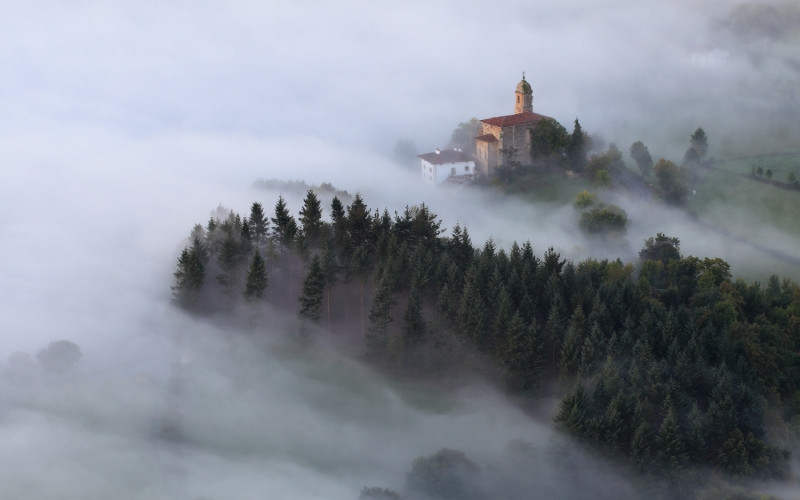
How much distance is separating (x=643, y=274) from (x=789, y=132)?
2970 inches

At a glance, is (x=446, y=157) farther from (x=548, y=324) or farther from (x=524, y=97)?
(x=548, y=324)

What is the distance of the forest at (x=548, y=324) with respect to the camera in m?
49.9

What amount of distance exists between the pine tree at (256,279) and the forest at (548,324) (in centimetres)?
11

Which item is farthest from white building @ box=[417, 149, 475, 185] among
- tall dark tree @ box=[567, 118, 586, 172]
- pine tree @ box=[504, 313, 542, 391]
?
pine tree @ box=[504, 313, 542, 391]

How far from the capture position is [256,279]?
60.5 m

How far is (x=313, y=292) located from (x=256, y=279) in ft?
13.5

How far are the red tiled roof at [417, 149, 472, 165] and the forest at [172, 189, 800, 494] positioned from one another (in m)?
→ 41.3

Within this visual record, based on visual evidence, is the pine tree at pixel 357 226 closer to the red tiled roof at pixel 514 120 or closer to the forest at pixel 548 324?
the forest at pixel 548 324

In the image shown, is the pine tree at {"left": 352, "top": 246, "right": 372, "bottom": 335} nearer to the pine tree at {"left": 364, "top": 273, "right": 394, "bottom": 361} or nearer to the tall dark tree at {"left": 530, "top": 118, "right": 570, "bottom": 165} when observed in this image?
the pine tree at {"left": 364, "top": 273, "right": 394, "bottom": 361}

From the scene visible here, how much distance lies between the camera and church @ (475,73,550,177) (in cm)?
10581

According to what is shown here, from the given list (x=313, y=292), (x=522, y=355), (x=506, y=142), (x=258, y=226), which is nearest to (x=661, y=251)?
(x=506, y=142)

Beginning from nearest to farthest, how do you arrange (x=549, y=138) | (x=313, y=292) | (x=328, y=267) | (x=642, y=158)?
(x=313, y=292)
(x=328, y=267)
(x=549, y=138)
(x=642, y=158)

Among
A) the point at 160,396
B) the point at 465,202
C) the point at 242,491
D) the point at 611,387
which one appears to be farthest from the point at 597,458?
the point at 465,202

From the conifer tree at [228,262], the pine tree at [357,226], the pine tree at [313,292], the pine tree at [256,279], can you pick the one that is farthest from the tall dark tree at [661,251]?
the conifer tree at [228,262]
